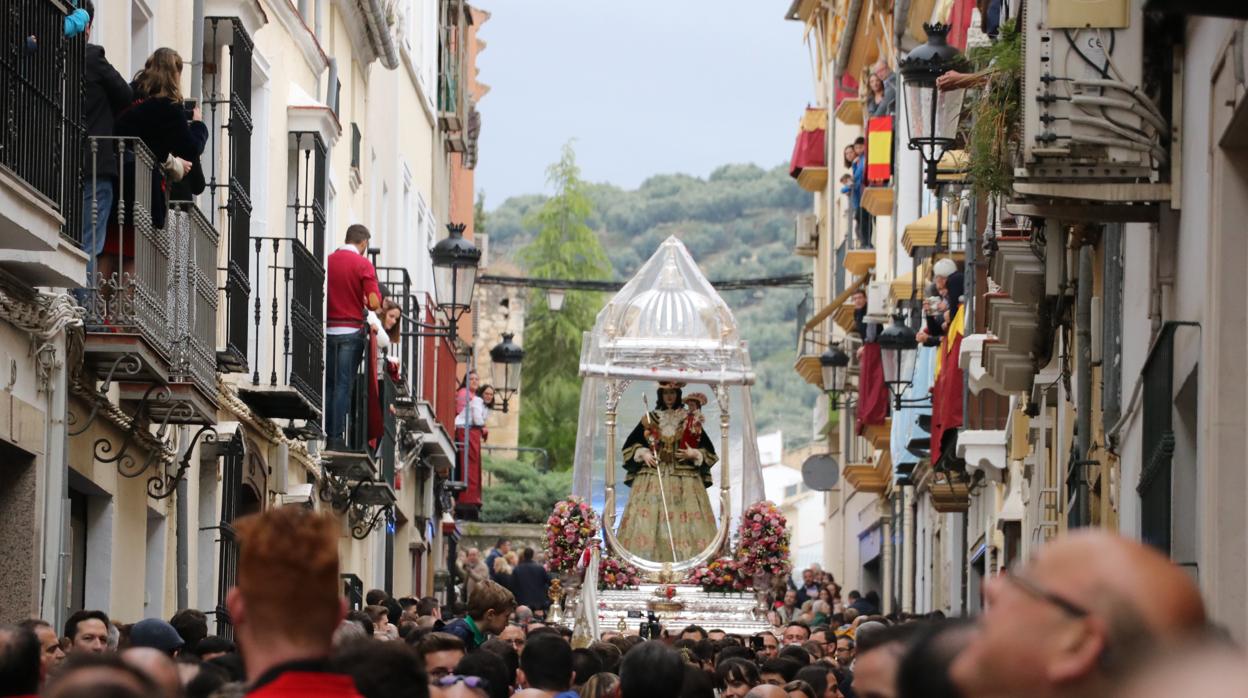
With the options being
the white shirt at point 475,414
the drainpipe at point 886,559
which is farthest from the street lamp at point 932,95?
the white shirt at point 475,414

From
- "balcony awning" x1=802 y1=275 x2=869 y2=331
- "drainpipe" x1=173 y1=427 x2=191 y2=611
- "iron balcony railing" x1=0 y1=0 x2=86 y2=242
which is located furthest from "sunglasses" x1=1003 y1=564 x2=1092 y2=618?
"balcony awning" x1=802 y1=275 x2=869 y2=331

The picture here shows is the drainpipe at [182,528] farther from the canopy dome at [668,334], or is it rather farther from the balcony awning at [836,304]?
the balcony awning at [836,304]

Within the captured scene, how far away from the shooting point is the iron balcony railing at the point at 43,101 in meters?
11.0

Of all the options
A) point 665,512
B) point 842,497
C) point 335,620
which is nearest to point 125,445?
point 335,620

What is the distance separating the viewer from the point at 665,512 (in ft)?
87.6

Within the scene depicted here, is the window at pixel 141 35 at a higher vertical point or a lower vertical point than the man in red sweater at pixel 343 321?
higher

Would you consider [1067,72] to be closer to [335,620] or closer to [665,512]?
[335,620]

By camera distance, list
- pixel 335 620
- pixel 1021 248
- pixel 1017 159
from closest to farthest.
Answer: pixel 335 620
pixel 1017 159
pixel 1021 248

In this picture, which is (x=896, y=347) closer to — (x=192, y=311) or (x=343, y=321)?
(x=343, y=321)

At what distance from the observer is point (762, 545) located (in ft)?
83.8

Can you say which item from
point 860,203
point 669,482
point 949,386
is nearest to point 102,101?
point 949,386

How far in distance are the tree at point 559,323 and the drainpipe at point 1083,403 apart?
5037 cm

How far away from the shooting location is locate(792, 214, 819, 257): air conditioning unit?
170 ft

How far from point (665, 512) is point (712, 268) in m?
158
